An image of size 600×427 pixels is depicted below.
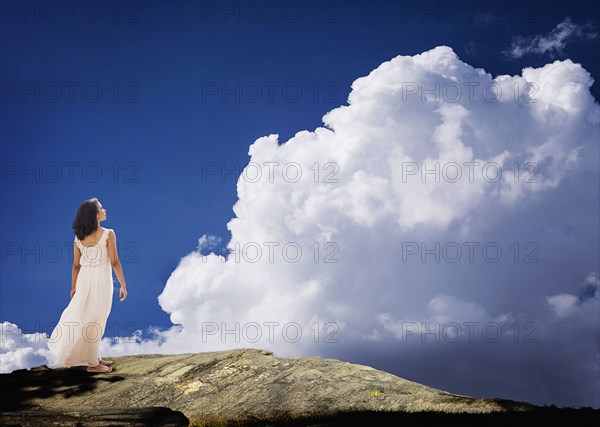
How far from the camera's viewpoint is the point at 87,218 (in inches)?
619

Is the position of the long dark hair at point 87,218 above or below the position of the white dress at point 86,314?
above

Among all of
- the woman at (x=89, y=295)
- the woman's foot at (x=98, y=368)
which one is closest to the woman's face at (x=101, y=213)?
the woman at (x=89, y=295)

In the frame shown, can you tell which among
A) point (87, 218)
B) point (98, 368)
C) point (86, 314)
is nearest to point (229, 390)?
point (98, 368)

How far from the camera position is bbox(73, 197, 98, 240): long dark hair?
51.6 ft

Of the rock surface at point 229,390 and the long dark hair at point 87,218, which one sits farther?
the long dark hair at point 87,218

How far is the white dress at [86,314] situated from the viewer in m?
15.7

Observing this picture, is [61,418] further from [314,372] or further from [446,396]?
[446,396]

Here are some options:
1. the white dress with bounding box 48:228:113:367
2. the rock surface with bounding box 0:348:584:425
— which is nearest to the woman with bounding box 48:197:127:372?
the white dress with bounding box 48:228:113:367

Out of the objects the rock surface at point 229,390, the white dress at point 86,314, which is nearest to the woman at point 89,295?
the white dress at point 86,314

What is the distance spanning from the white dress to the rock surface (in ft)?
1.53

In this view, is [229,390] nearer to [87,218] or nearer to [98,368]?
→ [98,368]

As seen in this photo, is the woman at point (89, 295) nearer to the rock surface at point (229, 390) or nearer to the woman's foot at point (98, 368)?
the woman's foot at point (98, 368)

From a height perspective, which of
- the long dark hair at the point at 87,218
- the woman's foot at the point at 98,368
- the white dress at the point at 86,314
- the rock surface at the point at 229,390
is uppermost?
the long dark hair at the point at 87,218

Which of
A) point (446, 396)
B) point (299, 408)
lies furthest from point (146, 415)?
point (446, 396)
